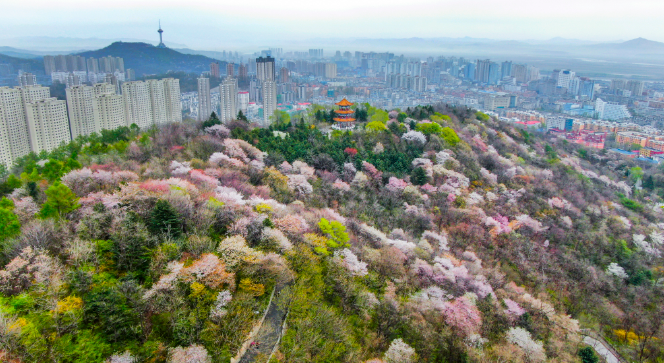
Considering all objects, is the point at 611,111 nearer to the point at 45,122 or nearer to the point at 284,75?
the point at 284,75

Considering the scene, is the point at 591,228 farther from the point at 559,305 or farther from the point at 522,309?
the point at 522,309

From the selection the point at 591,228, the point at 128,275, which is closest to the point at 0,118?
the point at 128,275

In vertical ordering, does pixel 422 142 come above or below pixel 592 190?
above

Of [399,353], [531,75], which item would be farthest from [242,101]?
[531,75]

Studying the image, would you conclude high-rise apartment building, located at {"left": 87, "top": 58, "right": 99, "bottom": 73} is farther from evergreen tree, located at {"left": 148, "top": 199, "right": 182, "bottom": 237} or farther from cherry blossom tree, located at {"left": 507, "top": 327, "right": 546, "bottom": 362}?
cherry blossom tree, located at {"left": 507, "top": 327, "right": 546, "bottom": 362}

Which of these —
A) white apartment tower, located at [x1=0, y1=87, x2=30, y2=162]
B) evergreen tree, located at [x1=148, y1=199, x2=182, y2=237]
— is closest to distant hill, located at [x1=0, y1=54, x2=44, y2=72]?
white apartment tower, located at [x1=0, y1=87, x2=30, y2=162]

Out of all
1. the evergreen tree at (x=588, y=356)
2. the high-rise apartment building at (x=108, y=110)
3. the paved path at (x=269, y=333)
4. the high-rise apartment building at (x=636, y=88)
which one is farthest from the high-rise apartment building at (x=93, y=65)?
the high-rise apartment building at (x=636, y=88)

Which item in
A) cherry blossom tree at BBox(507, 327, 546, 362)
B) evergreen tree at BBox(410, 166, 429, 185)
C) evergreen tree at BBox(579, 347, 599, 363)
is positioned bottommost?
evergreen tree at BBox(579, 347, 599, 363)
